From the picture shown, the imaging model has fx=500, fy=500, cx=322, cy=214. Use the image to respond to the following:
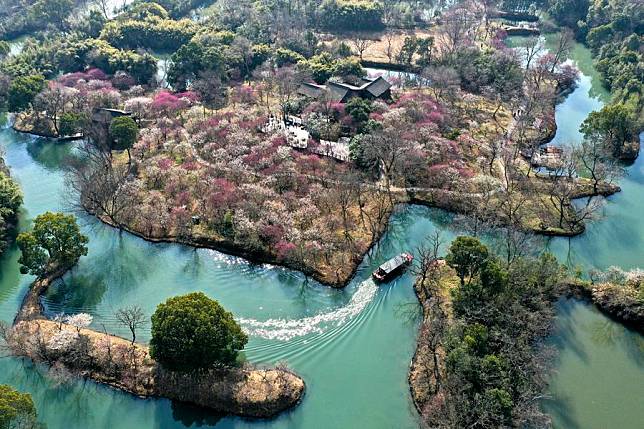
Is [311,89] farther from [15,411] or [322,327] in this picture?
[15,411]

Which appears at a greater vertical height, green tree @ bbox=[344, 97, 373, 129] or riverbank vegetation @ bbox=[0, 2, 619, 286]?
green tree @ bbox=[344, 97, 373, 129]

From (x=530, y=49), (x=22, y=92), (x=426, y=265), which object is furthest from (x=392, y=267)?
(x=530, y=49)

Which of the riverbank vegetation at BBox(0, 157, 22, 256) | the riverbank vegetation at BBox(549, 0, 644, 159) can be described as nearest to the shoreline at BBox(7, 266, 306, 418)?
the riverbank vegetation at BBox(0, 157, 22, 256)

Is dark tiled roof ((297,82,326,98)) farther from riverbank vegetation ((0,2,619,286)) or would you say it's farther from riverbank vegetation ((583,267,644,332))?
riverbank vegetation ((583,267,644,332))

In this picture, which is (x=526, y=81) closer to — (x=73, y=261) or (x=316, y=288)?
(x=316, y=288)

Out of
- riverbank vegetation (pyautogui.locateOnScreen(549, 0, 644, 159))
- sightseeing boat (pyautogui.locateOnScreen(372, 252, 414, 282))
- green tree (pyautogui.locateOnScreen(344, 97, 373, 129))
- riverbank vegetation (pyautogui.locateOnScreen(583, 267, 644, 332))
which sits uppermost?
riverbank vegetation (pyautogui.locateOnScreen(549, 0, 644, 159))

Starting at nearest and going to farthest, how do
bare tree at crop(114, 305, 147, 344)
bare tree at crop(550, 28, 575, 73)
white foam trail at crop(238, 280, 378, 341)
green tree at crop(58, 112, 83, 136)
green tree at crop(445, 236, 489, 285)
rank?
bare tree at crop(114, 305, 147, 344)
green tree at crop(445, 236, 489, 285)
white foam trail at crop(238, 280, 378, 341)
green tree at crop(58, 112, 83, 136)
bare tree at crop(550, 28, 575, 73)

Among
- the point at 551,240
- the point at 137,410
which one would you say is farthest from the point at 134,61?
the point at 551,240

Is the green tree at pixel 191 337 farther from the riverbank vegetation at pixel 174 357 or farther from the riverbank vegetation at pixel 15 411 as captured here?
the riverbank vegetation at pixel 15 411

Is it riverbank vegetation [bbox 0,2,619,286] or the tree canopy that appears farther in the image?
the tree canopy
